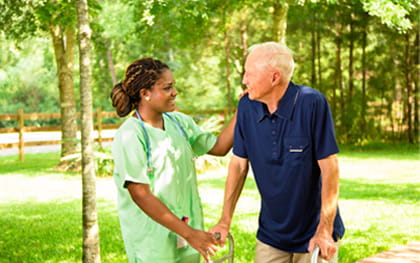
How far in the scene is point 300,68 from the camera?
26.5 metres

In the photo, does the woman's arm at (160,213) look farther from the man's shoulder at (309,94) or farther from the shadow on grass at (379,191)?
the shadow on grass at (379,191)

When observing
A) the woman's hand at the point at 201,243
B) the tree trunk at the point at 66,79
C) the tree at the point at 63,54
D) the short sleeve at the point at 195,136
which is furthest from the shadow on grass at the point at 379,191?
the woman's hand at the point at 201,243

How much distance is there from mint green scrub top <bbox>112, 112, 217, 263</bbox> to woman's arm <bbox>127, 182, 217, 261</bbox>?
43 mm

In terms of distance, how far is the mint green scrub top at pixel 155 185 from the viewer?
7.87ft

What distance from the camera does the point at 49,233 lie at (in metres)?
7.78

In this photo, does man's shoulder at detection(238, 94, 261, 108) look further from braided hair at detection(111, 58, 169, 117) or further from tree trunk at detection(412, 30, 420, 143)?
tree trunk at detection(412, 30, 420, 143)

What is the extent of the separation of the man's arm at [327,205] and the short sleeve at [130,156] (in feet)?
2.57

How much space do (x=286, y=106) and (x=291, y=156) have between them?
0.23 meters

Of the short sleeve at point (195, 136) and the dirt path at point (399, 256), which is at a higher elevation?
the short sleeve at point (195, 136)

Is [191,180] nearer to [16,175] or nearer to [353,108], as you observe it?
[16,175]

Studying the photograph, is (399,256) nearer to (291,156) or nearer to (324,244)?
(324,244)

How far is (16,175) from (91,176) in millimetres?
11489

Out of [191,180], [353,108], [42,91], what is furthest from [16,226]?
[42,91]

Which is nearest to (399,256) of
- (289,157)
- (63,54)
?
(289,157)
